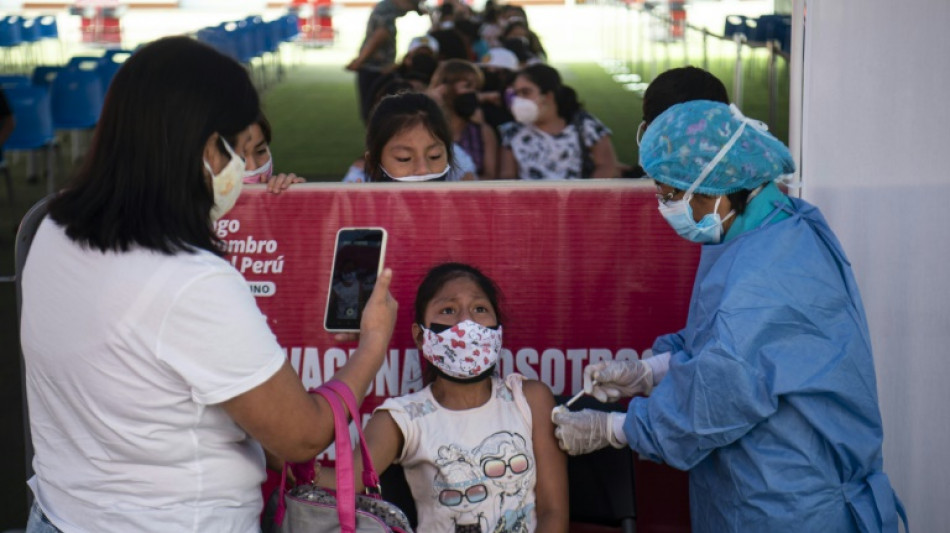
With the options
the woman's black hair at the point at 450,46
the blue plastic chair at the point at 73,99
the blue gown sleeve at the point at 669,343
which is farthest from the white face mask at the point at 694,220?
the blue plastic chair at the point at 73,99

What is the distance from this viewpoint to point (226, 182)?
2.09 meters

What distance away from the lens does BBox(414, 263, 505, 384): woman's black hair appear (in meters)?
3.24

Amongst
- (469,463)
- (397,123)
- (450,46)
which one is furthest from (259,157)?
(450,46)

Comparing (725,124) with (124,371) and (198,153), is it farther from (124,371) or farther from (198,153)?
(124,371)

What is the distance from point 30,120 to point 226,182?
326 inches

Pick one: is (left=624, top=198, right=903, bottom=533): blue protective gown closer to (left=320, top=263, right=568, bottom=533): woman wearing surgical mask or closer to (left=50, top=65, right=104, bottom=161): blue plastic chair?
(left=320, top=263, right=568, bottom=533): woman wearing surgical mask

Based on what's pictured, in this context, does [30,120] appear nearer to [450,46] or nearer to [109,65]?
[109,65]

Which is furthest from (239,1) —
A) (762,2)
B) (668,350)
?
→ (668,350)

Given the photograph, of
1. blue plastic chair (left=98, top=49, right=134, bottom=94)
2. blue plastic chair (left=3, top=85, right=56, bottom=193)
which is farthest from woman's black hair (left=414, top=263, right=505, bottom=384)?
blue plastic chair (left=98, top=49, right=134, bottom=94)

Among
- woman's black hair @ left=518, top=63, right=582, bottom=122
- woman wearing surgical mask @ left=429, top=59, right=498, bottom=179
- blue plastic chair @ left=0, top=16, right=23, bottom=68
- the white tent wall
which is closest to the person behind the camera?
the white tent wall

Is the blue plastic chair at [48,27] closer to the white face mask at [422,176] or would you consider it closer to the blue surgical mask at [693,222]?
the white face mask at [422,176]

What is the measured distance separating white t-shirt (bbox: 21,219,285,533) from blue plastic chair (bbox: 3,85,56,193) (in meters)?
8.04

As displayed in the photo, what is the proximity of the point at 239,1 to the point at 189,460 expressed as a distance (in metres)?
29.0

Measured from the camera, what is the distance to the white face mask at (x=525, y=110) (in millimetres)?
6445
